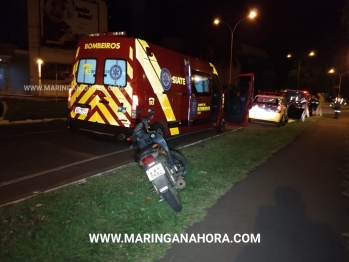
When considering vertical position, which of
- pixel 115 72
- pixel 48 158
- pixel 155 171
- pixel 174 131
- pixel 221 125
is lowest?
pixel 48 158

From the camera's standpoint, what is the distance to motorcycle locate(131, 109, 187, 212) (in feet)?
14.4

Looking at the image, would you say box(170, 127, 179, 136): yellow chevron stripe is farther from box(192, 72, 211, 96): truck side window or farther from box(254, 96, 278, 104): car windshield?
box(254, 96, 278, 104): car windshield

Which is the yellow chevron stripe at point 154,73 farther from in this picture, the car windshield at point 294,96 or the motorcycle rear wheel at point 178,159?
the car windshield at point 294,96

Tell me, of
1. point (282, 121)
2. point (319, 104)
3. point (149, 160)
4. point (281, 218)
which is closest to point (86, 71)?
point (149, 160)

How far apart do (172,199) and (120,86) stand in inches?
162

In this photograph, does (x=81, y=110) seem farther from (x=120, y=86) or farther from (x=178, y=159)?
(x=178, y=159)

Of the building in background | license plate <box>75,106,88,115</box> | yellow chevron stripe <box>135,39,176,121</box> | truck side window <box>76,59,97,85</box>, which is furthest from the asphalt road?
the building in background

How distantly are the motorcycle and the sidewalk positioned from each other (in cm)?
55

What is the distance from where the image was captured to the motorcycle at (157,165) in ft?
14.4

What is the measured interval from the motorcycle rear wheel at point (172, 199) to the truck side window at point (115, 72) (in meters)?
4.02

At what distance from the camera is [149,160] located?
440 centimetres

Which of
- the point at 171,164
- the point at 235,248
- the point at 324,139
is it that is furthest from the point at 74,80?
the point at 324,139

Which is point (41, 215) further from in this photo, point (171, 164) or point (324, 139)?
point (324, 139)

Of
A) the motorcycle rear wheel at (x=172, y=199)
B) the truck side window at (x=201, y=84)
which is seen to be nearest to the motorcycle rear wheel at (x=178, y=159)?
the motorcycle rear wheel at (x=172, y=199)
